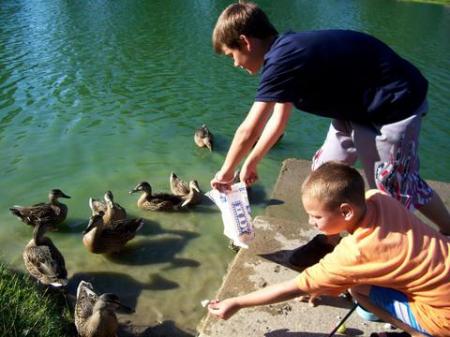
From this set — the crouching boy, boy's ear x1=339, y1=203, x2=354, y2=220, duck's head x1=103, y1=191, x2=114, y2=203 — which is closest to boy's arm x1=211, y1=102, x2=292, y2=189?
the crouching boy

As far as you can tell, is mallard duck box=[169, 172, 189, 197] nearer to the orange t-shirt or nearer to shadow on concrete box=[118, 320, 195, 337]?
shadow on concrete box=[118, 320, 195, 337]

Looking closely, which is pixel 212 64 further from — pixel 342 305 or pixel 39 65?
pixel 342 305

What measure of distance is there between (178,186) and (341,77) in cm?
442

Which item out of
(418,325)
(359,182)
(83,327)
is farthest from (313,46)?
(83,327)

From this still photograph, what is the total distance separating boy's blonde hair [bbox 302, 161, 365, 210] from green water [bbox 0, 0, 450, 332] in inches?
104

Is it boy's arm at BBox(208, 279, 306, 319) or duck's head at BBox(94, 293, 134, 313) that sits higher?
boy's arm at BBox(208, 279, 306, 319)

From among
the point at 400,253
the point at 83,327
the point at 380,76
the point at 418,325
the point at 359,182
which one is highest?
the point at 380,76

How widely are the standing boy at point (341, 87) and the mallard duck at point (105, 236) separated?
2.67 metres

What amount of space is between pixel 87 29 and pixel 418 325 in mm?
17164

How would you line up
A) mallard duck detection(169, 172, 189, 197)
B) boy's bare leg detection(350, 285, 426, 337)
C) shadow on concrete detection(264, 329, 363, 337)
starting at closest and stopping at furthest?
1. boy's bare leg detection(350, 285, 426, 337)
2. shadow on concrete detection(264, 329, 363, 337)
3. mallard duck detection(169, 172, 189, 197)

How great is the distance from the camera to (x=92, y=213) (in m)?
7.16

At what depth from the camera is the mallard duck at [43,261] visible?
5387 mm

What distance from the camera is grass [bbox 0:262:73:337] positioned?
400 centimetres

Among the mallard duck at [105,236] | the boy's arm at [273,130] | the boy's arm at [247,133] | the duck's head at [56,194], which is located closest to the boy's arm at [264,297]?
the boy's arm at [247,133]
